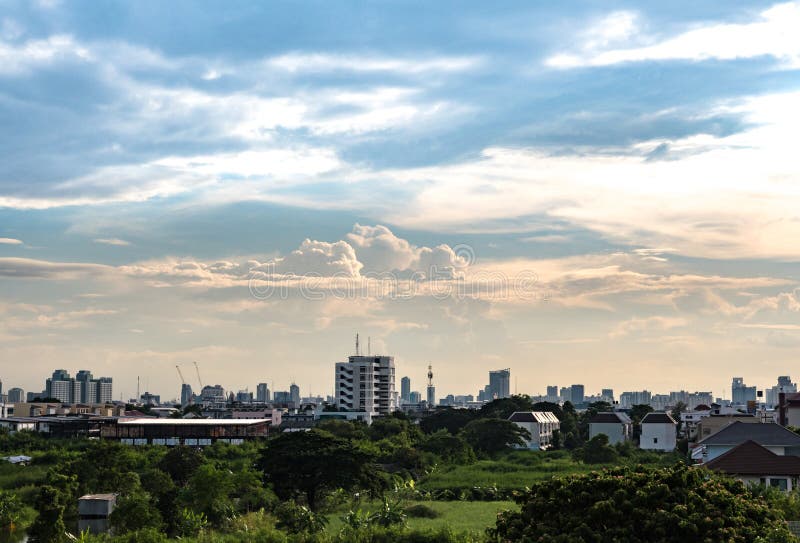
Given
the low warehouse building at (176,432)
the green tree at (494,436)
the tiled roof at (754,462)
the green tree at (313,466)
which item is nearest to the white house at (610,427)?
the green tree at (494,436)

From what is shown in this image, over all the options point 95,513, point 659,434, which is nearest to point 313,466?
point 95,513

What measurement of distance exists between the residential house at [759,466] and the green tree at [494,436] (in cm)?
5494

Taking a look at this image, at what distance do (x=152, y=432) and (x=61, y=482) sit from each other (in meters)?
66.0

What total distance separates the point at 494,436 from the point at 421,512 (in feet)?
173

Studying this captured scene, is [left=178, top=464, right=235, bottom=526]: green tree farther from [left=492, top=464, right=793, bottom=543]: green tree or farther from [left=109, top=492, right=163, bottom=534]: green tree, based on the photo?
[left=492, top=464, right=793, bottom=543]: green tree

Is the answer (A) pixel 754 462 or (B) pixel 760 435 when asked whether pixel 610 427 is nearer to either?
(B) pixel 760 435

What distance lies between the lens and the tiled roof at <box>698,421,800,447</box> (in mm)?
69438

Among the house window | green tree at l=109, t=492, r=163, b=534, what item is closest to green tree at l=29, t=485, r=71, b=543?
green tree at l=109, t=492, r=163, b=534

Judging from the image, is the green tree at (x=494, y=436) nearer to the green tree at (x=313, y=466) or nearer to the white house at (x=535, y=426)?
the white house at (x=535, y=426)

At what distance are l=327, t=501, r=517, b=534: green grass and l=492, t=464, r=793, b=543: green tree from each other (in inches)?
870

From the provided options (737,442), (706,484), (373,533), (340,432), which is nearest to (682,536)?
(706,484)

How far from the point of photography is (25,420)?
485 feet

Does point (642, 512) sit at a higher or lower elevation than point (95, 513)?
higher

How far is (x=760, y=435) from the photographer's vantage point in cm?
6975
